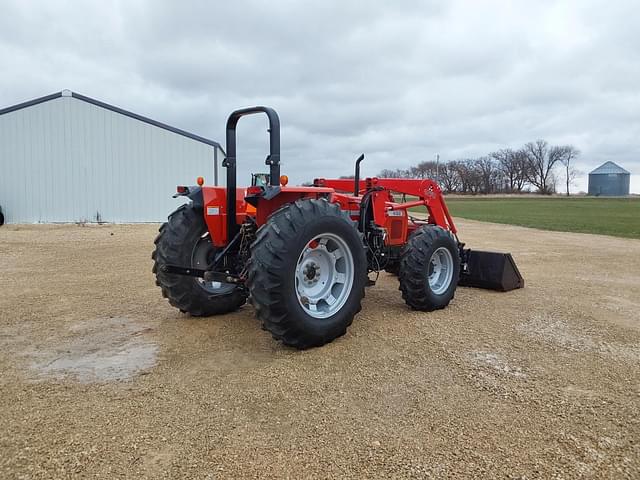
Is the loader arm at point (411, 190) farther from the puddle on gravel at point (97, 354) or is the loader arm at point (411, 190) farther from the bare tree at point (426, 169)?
the bare tree at point (426, 169)

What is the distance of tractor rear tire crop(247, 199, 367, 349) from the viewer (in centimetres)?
390

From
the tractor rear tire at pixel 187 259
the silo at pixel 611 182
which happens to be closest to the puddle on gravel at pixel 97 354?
the tractor rear tire at pixel 187 259

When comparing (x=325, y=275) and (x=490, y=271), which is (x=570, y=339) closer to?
(x=490, y=271)

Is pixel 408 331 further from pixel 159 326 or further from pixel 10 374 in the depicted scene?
pixel 10 374

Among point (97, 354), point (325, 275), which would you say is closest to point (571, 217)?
point (325, 275)

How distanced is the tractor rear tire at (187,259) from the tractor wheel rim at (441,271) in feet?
7.90

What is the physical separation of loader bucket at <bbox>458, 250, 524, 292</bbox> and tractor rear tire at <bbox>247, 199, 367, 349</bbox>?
3.05 meters

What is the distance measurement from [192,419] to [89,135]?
1845cm

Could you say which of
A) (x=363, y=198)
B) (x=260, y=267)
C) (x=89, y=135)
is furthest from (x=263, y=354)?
(x=89, y=135)

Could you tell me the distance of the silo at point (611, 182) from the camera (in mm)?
92250

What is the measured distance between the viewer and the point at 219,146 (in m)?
22.2

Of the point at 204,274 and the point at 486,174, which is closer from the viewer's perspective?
the point at 204,274

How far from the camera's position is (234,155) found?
186 inches

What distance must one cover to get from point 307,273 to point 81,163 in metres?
17.1
